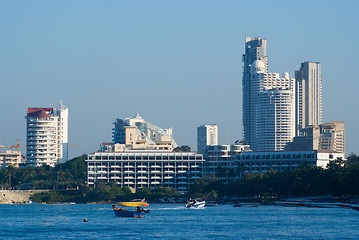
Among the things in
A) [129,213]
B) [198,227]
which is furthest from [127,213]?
[198,227]

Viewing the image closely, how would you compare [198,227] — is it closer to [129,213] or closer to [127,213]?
[129,213]

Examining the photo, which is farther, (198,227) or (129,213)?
(129,213)

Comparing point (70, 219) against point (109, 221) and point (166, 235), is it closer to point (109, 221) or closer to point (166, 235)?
point (109, 221)

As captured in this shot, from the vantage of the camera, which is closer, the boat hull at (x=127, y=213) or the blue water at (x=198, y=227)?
the blue water at (x=198, y=227)

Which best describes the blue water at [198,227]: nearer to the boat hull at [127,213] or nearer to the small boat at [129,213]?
the small boat at [129,213]

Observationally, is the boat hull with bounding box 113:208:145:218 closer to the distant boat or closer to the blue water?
the distant boat

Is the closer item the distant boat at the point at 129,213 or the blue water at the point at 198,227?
the blue water at the point at 198,227

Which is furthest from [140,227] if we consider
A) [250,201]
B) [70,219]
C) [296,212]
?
[250,201]

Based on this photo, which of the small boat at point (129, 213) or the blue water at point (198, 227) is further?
the small boat at point (129, 213)

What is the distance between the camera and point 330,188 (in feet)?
548

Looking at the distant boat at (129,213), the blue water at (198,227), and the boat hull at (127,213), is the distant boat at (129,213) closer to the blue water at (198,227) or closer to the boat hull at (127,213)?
the boat hull at (127,213)

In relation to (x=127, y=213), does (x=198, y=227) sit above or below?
above

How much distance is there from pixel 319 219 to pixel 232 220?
585 inches

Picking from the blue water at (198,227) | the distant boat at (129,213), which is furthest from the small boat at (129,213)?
the blue water at (198,227)
